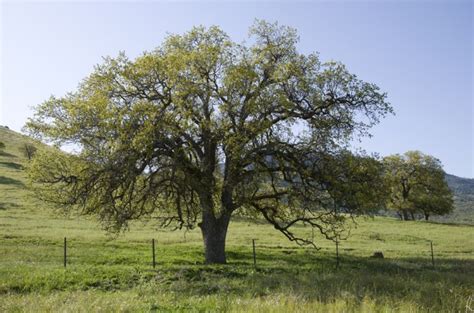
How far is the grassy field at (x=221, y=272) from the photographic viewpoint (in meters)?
10.1

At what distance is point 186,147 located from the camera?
903 inches

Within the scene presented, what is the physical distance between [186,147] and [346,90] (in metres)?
9.03

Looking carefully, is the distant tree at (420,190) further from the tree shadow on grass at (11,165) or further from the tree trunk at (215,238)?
the tree shadow on grass at (11,165)

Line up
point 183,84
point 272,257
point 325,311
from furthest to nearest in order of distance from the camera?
point 272,257
point 183,84
point 325,311

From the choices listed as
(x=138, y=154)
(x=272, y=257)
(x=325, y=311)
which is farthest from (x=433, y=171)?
(x=325, y=311)

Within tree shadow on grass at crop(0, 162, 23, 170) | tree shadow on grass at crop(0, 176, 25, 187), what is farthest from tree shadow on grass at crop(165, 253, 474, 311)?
tree shadow on grass at crop(0, 162, 23, 170)

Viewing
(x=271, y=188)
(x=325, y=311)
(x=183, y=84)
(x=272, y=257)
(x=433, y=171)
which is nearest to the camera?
(x=325, y=311)

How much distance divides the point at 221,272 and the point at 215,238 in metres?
4.84

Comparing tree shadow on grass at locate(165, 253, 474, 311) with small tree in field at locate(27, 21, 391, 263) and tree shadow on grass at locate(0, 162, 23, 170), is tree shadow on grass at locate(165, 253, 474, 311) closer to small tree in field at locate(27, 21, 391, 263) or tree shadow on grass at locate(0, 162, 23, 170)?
small tree in field at locate(27, 21, 391, 263)

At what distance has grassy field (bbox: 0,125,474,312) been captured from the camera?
10.1 meters

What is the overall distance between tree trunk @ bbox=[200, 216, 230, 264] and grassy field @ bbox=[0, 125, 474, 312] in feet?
3.20

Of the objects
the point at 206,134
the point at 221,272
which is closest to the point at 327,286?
the point at 221,272

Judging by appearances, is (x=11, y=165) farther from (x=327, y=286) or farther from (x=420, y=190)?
(x=327, y=286)

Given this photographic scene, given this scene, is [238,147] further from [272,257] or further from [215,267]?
[272,257]
